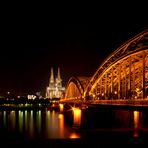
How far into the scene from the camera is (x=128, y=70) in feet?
173

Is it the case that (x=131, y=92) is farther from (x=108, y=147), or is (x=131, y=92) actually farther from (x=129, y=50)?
(x=108, y=147)

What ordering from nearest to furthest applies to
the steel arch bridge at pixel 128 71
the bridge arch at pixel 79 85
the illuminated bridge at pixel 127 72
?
the illuminated bridge at pixel 127 72 < the steel arch bridge at pixel 128 71 < the bridge arch at pixel 79 85

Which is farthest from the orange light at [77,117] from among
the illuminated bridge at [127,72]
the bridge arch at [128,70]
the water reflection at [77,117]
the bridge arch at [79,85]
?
the bridge arch at [79,85]

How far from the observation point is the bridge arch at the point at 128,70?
4166 centimetres

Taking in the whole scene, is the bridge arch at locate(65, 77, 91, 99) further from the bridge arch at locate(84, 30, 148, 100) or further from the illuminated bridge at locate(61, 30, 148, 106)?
the bridge arch at locate(84, 30, 148, 100)

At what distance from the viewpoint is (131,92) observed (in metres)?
44.7

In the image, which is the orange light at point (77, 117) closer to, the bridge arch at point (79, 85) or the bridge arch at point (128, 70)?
the bridge arch at point (128, 70)

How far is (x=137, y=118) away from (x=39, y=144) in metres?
25.9

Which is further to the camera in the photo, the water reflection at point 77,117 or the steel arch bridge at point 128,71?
the water reflection at point 77,117

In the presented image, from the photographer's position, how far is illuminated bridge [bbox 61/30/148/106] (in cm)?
4157

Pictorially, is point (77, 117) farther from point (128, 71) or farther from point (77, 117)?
point (128, 71)

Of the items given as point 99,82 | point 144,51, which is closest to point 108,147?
point 144,51

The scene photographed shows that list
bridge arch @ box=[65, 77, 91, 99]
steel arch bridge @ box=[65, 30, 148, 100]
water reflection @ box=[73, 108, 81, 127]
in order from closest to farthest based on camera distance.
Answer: steel arch bridge @ box=[65, 30, 148, 100], water reflection @ box=[73, 108, 81, 127], bridge arch @ box=[65, 77, 91, 99]

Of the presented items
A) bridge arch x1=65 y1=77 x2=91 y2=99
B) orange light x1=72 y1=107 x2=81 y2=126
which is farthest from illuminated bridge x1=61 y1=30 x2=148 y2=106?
bridge arch x1=65 y1=77 x2=91 y2=99
